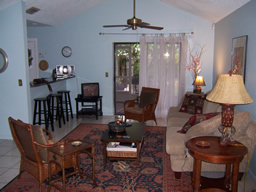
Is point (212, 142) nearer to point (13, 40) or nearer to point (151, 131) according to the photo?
point (151, 131)

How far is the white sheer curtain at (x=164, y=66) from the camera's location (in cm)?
643

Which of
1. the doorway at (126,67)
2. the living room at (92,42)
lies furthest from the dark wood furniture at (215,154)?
the doorway at (126,67)

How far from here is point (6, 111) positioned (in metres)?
4.90

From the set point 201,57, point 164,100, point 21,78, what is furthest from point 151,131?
point 21,78

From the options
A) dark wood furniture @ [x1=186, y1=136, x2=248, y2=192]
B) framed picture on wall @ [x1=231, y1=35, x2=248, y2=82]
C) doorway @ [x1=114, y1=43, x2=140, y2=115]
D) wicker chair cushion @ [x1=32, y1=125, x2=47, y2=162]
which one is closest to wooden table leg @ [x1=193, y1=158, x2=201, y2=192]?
dark wood furniture @ [x1=186, y1=136, x2=248, y2=192]

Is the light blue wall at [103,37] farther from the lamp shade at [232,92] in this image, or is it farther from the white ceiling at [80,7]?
the lamp shade at [232,92]

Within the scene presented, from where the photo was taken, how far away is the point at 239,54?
4.03 m

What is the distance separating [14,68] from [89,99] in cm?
217

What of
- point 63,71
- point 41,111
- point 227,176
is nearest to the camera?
point 227,176

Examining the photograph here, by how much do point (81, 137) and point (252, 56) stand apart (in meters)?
3.40

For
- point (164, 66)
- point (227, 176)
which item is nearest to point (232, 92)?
point (227, 176)

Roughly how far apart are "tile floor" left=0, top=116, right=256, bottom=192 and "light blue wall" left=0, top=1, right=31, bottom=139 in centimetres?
58

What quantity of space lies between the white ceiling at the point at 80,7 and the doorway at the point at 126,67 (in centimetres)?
140

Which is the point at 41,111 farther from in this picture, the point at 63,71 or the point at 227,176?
the point at 227,176
